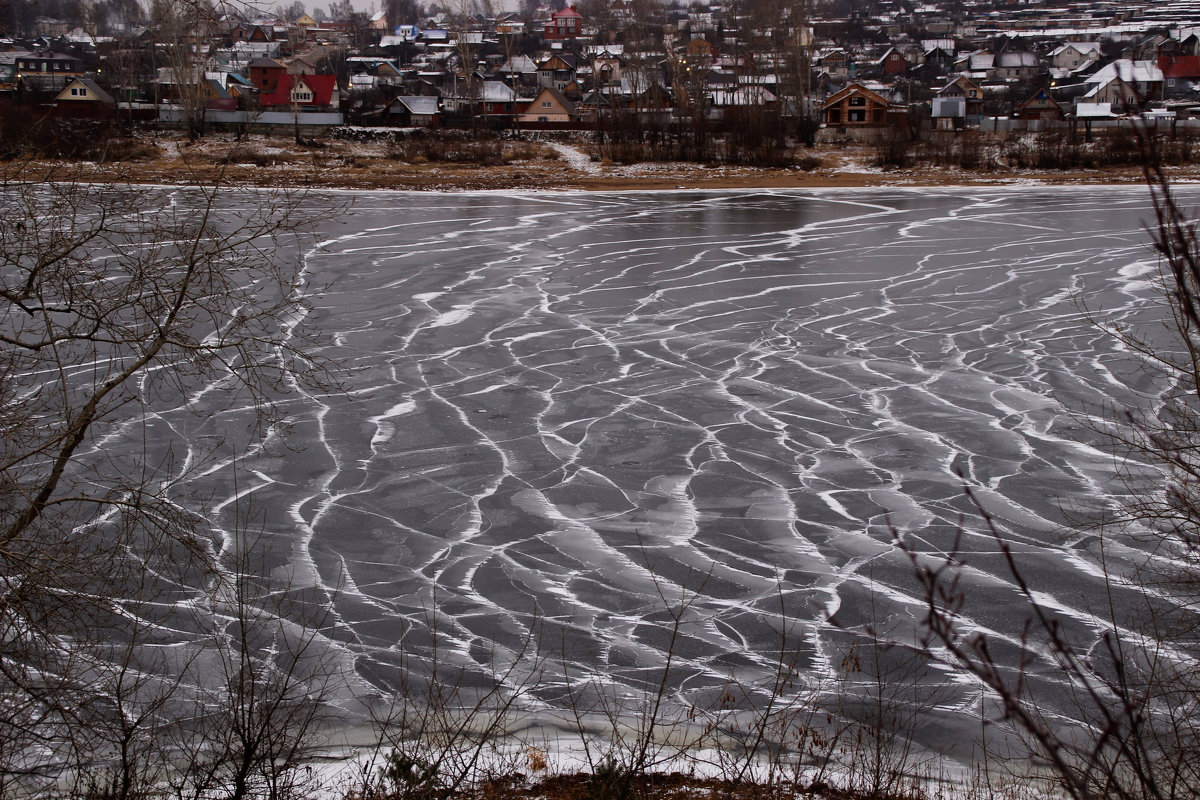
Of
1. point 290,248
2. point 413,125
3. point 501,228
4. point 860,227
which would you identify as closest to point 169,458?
point 290,248

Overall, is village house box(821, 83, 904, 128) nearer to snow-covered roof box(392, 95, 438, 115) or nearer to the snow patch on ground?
the snow patch on ground

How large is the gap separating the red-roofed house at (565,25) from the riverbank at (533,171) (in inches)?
3405

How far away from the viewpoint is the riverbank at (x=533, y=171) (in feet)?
99.7

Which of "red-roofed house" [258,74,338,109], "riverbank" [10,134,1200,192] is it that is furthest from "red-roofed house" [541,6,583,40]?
"riverbank" [10,134,1200,192]

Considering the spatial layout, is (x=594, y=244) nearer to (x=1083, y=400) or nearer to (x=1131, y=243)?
(x=1131, y=243)

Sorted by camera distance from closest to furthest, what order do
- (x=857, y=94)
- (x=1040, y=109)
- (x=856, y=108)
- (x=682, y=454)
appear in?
(x=682, y=454)
(x=1040, y=109)
(x=857, y=94)
(x=856, y=108)

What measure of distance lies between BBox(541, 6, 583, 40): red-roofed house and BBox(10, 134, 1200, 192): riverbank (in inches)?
3405

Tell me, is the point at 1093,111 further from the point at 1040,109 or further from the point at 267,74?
the point at 267,74

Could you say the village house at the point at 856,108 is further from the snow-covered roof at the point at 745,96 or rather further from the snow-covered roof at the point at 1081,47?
the snow-covered roof at the point at 1081,47

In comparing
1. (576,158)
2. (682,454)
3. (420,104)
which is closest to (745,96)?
(576,158)

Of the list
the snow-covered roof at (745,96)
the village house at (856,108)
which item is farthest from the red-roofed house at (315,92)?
the village house at (856,108)

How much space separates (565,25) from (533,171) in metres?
101

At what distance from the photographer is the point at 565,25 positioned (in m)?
128

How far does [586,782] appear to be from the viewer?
4797 mm
